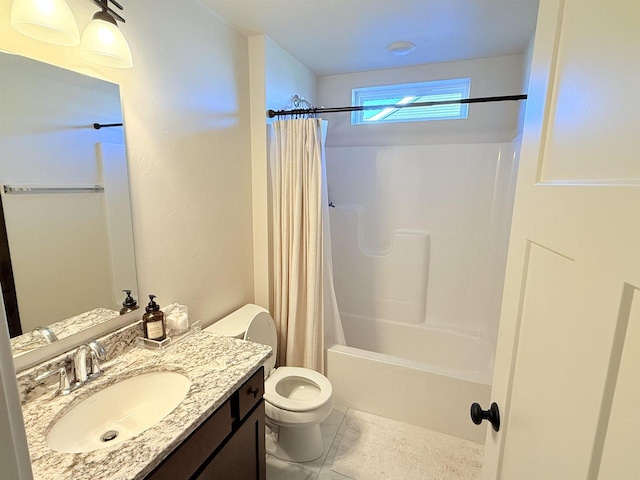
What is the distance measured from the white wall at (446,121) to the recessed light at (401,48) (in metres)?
0.35

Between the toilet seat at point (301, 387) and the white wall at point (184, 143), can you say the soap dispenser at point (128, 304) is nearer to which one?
the white wall at point (184, 143)

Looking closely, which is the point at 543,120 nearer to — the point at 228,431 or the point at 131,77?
the point at 228,431

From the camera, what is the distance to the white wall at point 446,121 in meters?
2.29

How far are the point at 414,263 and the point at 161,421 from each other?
2.17 m

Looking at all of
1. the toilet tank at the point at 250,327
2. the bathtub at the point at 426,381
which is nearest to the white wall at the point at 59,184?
the toilet tank at the point at 250,327

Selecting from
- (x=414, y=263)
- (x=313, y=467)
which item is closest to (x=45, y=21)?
(x=313, y=467)

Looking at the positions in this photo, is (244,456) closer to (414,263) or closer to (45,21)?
(45,21)

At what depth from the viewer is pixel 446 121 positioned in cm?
248

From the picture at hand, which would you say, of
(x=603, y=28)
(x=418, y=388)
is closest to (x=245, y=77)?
(x=603, y=28)

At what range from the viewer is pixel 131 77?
50.8 inches

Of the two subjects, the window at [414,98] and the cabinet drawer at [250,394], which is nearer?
the cabinet drawer at [250,394]

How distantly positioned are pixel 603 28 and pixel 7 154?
1.45 m

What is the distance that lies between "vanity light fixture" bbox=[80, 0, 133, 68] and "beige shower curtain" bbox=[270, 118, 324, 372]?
1008 mm

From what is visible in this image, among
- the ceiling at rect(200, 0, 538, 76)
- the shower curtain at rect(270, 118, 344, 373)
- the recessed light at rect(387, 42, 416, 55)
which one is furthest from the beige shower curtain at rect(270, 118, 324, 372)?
the recessed light at rect(387, 42, 416, 55)
